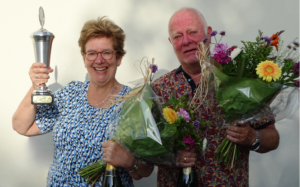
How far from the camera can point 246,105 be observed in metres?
1.53

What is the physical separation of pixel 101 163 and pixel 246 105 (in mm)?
858

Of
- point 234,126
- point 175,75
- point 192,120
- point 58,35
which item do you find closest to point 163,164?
point 192,120

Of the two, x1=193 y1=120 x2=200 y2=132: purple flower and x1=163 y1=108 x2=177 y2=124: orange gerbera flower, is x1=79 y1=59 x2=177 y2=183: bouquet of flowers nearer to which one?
x1=163 y1=108 x2=177 y2=124: orange gerbera flower

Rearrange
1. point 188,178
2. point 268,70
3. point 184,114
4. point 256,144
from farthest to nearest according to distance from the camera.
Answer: point 256,144, point 188,178, point 184,114, point 268,70

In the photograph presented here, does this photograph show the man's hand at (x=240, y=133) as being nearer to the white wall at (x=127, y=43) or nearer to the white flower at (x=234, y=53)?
the white flower at (x=234, y=53)

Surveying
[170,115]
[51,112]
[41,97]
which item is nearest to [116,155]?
[170,115]

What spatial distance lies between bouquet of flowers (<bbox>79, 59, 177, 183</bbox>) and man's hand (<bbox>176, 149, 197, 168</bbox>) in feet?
0.17

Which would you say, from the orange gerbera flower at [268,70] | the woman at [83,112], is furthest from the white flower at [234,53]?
the woman at [83,112]

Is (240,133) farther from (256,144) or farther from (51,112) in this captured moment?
(51,112)

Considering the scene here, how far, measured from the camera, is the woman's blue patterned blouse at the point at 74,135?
1.93 m

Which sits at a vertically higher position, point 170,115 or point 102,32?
point 102,32

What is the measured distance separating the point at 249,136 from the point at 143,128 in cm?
64

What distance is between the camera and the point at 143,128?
4.93ft

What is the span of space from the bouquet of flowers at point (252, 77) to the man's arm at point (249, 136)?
0.08 metres
